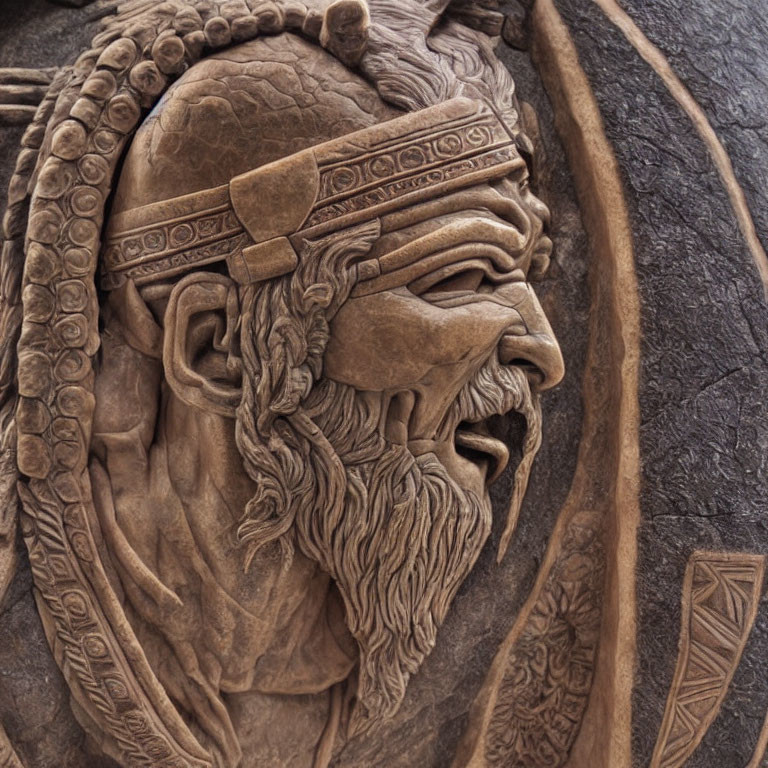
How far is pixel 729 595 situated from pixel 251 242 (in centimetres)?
114

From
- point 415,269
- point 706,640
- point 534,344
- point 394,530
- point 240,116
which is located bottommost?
point 706,640

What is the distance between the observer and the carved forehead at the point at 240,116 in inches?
73.1

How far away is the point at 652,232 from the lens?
212cm

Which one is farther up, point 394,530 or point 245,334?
point 245,334

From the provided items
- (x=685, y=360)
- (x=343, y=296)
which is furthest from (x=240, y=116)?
(x=685, y=360)

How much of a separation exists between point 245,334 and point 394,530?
446 mm

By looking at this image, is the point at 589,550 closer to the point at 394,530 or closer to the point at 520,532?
the point at 520,532

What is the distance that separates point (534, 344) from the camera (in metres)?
1.97

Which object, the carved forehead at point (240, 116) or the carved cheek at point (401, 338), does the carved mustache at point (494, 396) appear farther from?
the carved forehead at point (240, 116)

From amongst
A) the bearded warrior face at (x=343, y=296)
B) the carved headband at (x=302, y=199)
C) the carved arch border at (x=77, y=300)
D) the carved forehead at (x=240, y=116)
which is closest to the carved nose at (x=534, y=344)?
the bearded warrior face at (x=343, y=296)

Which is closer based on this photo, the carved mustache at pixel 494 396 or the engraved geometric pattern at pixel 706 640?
the carved mustache at pixel 494 396

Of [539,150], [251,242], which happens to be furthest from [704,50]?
[251,242]

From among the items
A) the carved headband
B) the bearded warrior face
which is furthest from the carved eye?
the carved headband

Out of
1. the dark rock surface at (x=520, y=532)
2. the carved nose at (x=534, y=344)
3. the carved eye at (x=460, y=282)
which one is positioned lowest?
the dark rock surface at (x=520, y=532)
